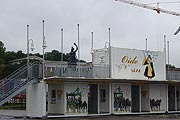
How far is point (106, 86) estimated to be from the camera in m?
39.2

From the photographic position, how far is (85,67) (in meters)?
36.4

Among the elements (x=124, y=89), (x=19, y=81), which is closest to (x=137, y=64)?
(x=124, y=89)

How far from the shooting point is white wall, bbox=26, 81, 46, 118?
110 feet

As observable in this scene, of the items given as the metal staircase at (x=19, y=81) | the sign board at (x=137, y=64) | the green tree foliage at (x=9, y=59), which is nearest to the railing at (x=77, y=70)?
the metal staircase at (x=19, y=81)

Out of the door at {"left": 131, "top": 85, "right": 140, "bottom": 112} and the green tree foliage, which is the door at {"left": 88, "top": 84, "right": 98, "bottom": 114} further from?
the green tree foliage

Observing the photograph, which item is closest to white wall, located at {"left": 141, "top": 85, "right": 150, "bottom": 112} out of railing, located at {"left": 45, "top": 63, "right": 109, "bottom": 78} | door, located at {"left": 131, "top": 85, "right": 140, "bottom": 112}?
door, located at {"left": 131, "top": 85, "right": 140, "bottom": 112}

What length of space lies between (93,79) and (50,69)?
408 centimetres

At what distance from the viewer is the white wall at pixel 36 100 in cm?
3356

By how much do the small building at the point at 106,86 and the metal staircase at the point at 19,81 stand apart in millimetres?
744

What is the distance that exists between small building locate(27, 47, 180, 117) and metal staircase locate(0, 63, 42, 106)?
2.44 ft

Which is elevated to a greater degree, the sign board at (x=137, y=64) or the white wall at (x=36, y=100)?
the sign board at (x=137, y=64)

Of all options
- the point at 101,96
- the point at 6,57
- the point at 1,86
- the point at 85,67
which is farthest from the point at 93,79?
the point at 6,57

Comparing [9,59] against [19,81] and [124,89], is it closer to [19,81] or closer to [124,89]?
[124,89]

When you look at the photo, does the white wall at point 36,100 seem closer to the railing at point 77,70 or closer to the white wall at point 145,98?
the railing at point 77,70
